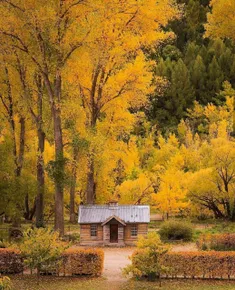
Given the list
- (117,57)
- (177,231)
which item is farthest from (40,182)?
(177,231)

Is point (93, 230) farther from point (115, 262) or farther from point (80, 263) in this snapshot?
point (80, 263)

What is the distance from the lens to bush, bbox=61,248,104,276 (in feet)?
69.8

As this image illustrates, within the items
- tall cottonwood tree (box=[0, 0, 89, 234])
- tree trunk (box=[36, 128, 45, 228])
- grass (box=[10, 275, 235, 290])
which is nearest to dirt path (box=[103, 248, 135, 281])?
grass (box=[10, 275, 235, 290])

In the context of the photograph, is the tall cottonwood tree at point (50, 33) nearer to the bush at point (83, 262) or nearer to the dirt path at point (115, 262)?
the dirt path at point (115, 262)

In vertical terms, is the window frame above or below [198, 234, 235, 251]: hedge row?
above

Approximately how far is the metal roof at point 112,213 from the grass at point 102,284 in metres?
9.13

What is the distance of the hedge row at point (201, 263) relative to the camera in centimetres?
2086

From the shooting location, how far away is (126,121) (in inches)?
1307

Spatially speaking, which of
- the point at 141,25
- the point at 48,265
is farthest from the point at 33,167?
the point at 48,265

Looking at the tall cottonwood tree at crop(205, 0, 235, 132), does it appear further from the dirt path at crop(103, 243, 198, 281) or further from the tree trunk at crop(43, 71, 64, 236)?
the tree trunk at crop(43, 71, 64, 236)

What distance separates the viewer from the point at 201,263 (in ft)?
68.6

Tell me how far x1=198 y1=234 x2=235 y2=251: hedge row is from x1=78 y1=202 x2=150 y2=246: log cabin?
483cm

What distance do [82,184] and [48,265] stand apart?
21896 millimetres

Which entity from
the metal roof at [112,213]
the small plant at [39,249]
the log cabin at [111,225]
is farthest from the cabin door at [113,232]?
the small plant at [39,249]
